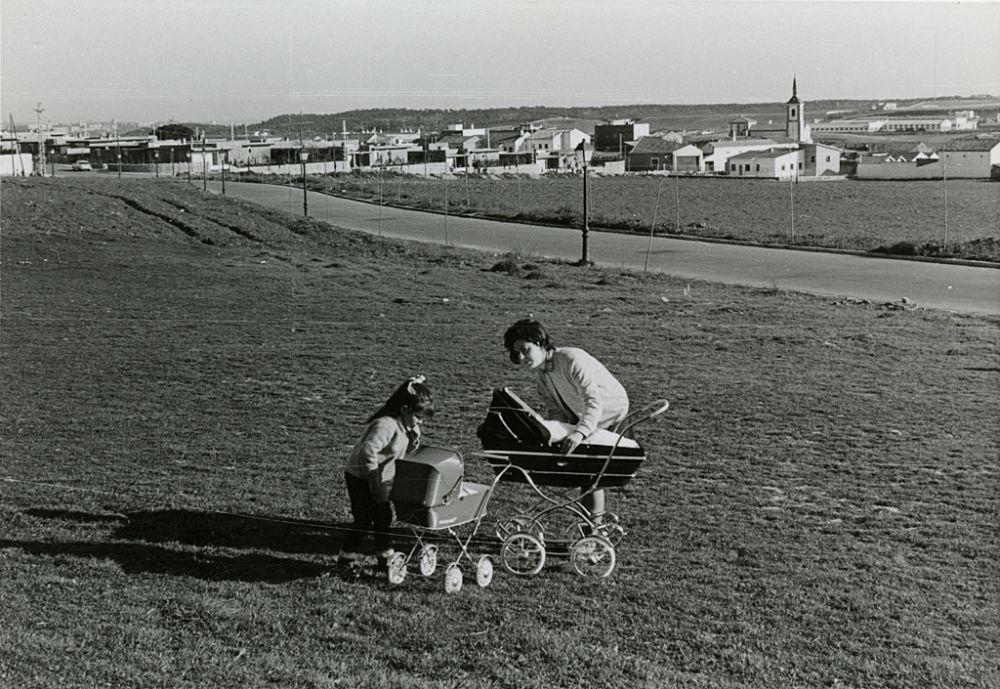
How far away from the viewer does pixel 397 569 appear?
5898mm

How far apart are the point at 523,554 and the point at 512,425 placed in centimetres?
72

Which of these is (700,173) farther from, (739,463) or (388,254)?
(739,463)

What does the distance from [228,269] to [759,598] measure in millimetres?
19747

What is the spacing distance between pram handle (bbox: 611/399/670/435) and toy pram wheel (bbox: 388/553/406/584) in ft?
4.63

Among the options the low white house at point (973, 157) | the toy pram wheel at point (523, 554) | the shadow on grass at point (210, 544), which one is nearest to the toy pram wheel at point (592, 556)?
the toy pram wheel at point (523, 554)

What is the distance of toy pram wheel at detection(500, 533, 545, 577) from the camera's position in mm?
6152

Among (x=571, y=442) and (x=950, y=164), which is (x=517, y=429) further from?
(x=950, y=164)

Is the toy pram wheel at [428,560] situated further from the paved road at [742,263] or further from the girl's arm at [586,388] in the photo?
the paved road at [742,263]

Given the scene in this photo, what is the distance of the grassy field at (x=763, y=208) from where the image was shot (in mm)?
33188

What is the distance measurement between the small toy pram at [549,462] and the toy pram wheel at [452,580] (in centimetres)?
38

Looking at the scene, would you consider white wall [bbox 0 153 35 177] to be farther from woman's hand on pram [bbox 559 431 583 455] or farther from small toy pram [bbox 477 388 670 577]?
woman's hand on pram [bbox 559 431 583 455]

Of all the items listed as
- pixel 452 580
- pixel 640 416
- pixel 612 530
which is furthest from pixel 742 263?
pixel 452 580

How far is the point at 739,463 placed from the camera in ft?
28.6

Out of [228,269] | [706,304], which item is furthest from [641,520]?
[228,269]
